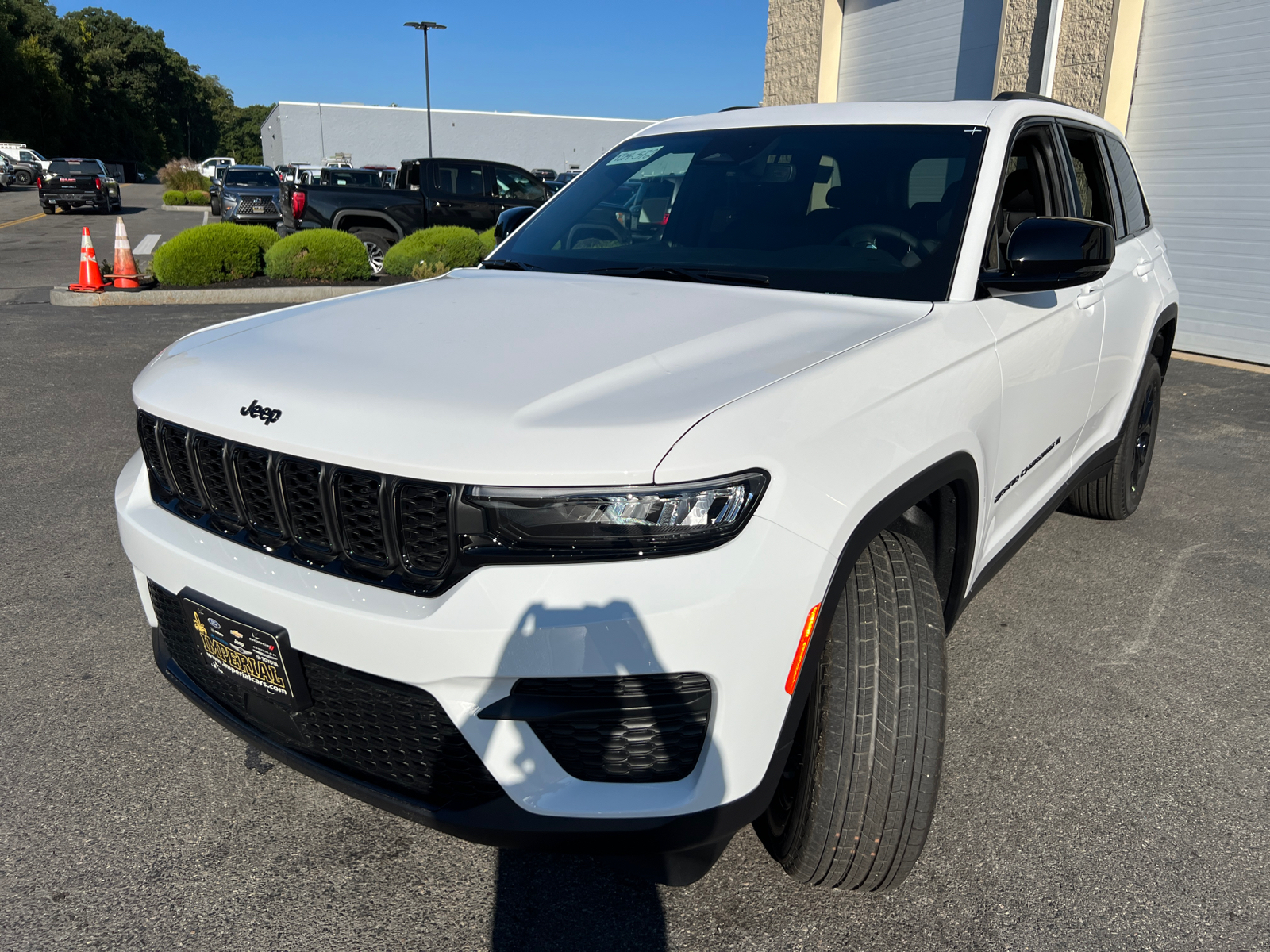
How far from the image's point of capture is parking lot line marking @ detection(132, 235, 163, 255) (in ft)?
59.7

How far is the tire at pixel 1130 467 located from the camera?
4168 millimetres

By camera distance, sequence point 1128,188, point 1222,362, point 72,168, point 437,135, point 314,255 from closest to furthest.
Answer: point 1128,188 < point 1222,362 < point 314,255 < point 72,168 < point 437,135

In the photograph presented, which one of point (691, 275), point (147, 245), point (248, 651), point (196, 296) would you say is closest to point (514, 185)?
point (196, 296)

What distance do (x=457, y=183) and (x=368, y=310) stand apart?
44.3 ft

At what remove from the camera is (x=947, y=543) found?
2.39m

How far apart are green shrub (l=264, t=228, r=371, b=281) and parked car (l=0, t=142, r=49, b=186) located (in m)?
43.5

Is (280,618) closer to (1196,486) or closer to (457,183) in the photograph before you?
(1196,486)

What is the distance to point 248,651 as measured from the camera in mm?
1934

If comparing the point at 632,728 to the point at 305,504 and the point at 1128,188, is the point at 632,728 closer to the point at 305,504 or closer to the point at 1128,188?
the point at 305,504

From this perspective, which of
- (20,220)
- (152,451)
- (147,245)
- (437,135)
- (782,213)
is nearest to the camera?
(152,451)

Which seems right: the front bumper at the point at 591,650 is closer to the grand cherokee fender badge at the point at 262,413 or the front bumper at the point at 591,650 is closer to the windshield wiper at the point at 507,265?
the grand cherokee fender badge at the point at 262,413

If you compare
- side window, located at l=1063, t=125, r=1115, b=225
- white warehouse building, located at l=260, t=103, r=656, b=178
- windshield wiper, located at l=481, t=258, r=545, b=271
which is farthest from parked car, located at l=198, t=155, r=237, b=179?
side window, located at l=1063, t=125, r=1115, b=225

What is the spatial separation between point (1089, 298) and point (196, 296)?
10.9m

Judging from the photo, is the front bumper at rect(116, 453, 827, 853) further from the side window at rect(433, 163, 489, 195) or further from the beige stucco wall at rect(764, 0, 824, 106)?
the side window at rect(433, 163, 489, 195)
